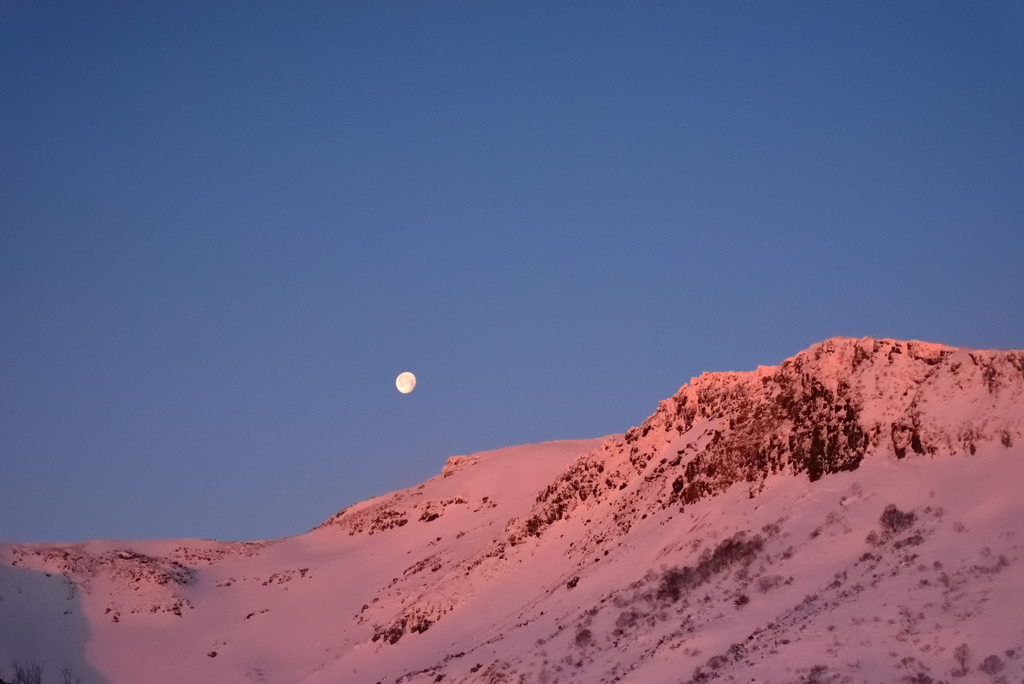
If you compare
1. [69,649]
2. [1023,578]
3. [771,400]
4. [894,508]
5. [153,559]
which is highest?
[153,559]

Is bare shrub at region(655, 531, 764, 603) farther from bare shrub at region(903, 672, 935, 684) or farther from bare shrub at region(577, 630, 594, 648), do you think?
bare shrub at region(903, 672, 935, 684)

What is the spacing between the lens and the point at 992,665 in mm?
19625

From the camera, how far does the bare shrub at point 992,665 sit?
1952 cm

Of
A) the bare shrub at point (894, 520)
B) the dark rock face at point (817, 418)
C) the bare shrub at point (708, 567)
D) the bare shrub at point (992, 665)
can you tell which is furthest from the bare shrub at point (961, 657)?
the dark rock face at point (817, 418)

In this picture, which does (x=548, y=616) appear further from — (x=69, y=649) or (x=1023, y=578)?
(x=69, y=649)

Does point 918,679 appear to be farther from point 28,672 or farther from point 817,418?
point 28,672

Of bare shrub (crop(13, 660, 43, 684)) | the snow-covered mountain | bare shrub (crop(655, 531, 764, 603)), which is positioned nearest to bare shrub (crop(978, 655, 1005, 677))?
the snow-covered mountain

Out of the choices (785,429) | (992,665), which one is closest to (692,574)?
(785,429)

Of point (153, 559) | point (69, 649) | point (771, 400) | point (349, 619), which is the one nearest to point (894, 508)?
point (771, 400)

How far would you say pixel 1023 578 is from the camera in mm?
21984

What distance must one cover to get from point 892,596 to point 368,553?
47381mm

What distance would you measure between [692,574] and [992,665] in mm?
11993

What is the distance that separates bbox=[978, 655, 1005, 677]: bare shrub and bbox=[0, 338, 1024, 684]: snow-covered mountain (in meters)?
0.04

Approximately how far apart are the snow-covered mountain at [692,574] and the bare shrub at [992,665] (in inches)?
1.7
